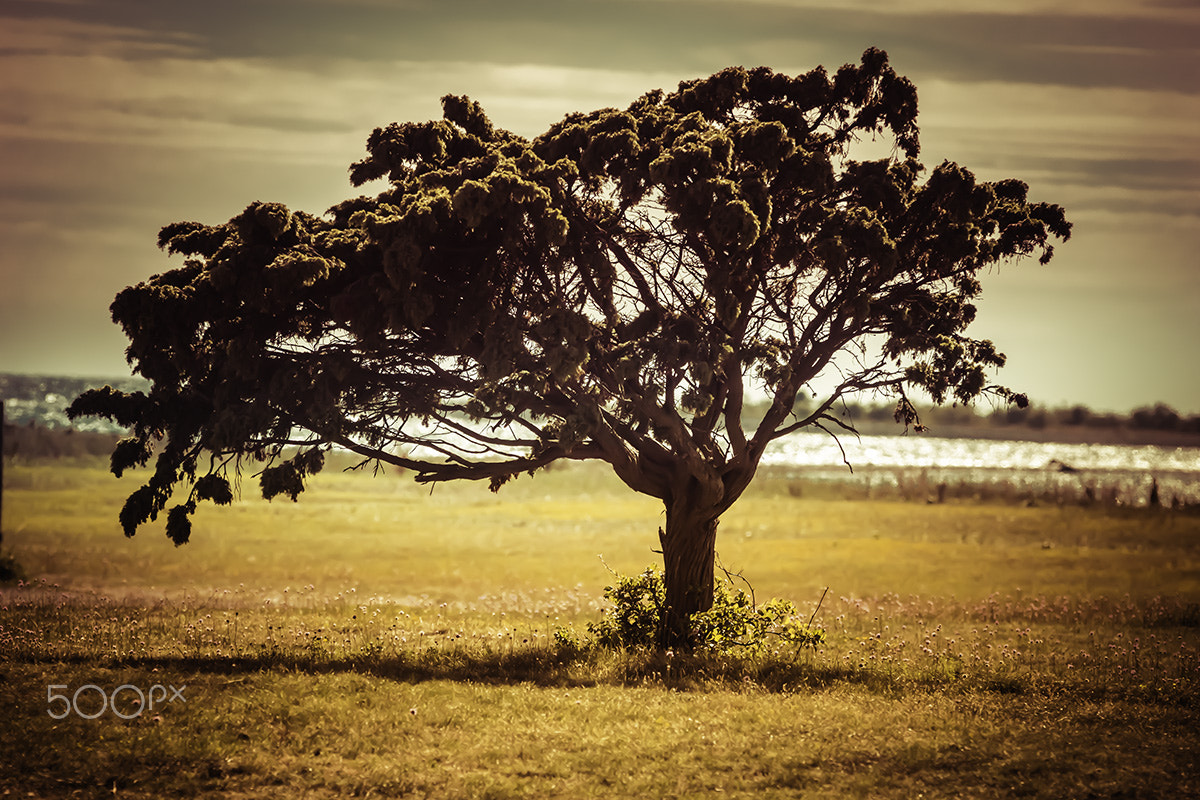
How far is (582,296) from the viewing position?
1812 cm

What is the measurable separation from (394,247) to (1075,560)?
3182 cm

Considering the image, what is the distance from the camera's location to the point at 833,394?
763 inches

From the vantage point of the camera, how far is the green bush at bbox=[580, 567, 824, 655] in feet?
57.1

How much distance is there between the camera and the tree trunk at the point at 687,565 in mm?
18188

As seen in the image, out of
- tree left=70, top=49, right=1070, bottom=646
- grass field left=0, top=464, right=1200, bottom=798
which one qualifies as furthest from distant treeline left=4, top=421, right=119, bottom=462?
tree left=70, top=49, right=1070, bottom=646

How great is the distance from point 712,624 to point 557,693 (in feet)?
13.6

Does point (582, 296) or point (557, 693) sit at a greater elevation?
point (582, 296)

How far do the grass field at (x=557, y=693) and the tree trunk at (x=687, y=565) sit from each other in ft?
5.54

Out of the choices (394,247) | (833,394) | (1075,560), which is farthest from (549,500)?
(394,247)

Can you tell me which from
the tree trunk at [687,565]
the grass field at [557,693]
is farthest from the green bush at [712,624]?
the grass field at [557,693]
